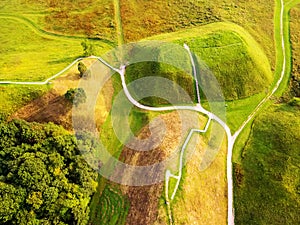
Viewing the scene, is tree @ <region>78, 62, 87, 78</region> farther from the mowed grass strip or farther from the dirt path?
the dirt path

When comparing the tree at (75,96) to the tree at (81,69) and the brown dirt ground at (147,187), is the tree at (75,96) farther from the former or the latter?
the brown dirt ground at (147,187)

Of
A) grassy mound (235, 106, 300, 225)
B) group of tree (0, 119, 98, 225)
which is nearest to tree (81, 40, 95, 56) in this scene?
group of tree (0, 119, 98, 225)

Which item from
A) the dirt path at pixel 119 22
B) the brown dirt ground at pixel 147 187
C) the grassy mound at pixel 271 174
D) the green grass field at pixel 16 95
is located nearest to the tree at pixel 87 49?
the dirt path at pixel 119 22

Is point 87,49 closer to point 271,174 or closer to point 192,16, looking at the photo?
point 192,16

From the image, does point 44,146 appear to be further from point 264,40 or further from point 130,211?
point 264,40

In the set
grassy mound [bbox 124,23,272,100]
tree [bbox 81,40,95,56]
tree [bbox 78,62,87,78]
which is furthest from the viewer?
tree [bbox 81,40,95,56]
